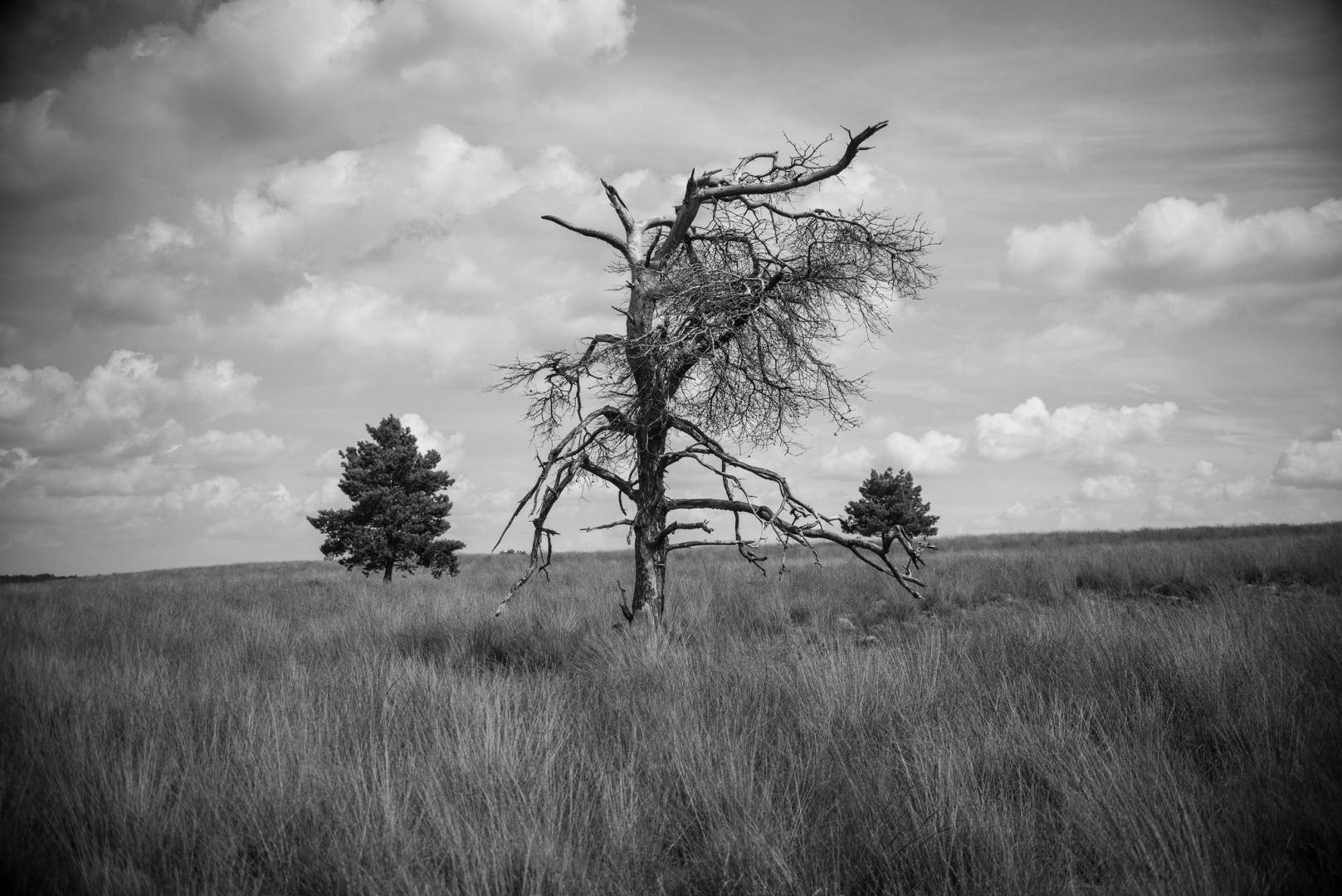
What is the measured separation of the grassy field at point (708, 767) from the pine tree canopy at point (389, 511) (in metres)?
12.5

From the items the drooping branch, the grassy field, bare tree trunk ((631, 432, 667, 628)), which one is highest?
the drooping branch

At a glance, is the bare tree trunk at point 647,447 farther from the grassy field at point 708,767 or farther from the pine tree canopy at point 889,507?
the pine tree canopy at point 889,507

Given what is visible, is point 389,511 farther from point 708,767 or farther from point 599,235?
point 708,767

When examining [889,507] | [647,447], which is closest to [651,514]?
[647,447]

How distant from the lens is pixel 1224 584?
11.7m

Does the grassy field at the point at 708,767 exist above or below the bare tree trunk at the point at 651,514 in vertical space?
below

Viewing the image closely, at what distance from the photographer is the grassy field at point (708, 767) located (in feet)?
8.87

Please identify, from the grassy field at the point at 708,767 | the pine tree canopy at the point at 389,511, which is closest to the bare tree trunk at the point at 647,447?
the grassy field at the point at 708,767

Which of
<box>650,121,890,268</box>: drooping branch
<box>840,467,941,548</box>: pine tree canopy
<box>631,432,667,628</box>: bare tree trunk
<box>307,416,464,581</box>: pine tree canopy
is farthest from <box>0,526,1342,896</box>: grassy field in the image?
<box>840,467,941,548</box>: pine tree canopy

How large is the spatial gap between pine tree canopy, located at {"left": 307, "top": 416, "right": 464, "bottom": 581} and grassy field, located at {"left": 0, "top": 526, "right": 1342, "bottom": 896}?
12528mm

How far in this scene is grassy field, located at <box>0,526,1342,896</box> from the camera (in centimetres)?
271

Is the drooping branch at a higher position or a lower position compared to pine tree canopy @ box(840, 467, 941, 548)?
higher

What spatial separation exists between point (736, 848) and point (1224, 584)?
1290 cm

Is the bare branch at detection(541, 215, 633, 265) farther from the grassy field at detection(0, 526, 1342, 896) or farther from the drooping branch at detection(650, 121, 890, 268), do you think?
the grassy field at detection(0, 526, 1342, 896)
